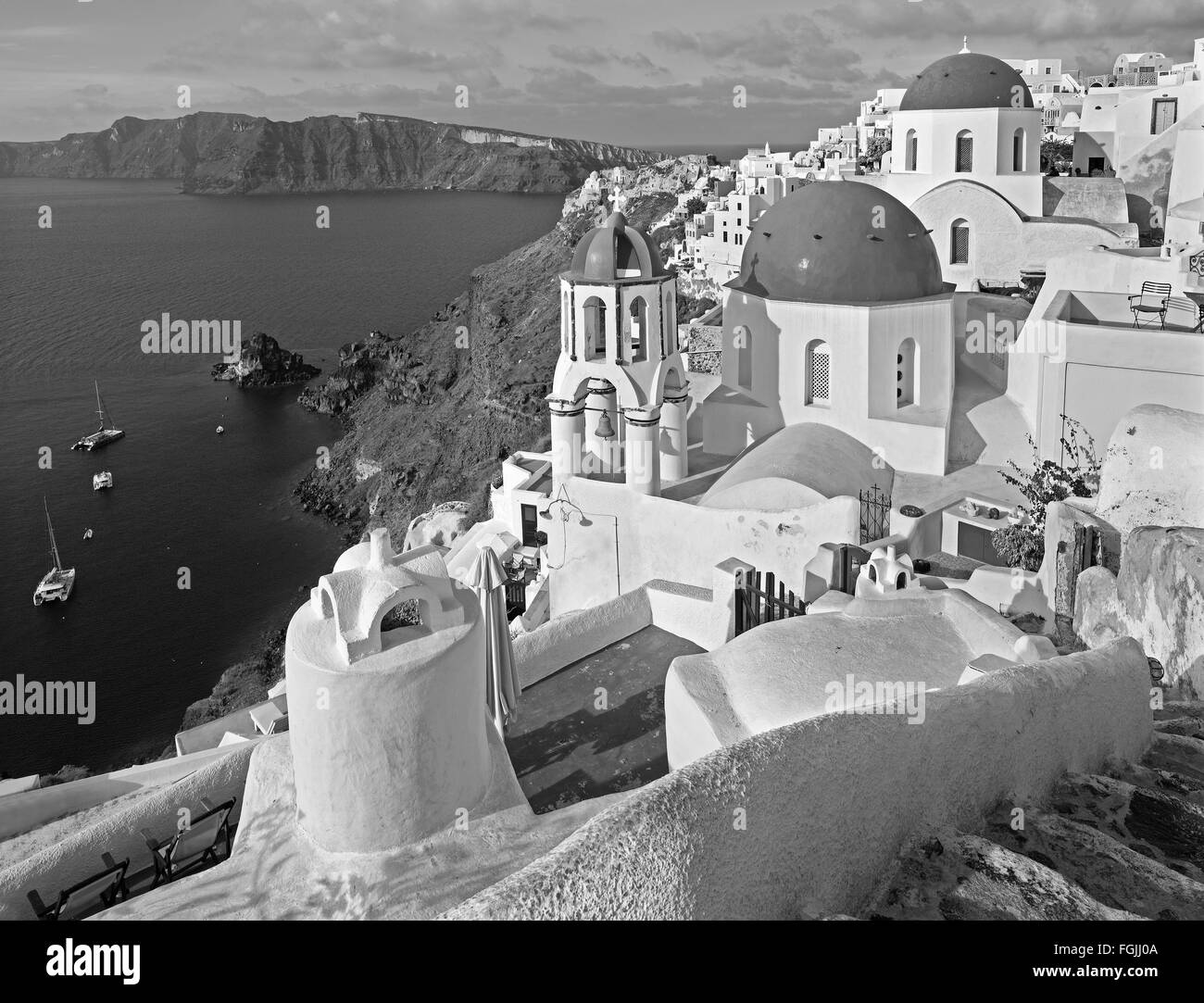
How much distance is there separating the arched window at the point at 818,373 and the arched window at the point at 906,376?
44.3 inches

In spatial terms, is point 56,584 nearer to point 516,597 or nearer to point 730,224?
point 516,597

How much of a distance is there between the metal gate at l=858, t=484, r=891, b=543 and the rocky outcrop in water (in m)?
69.9

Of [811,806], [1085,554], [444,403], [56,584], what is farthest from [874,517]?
[444,403]

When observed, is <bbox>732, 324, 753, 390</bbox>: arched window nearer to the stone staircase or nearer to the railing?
the railing

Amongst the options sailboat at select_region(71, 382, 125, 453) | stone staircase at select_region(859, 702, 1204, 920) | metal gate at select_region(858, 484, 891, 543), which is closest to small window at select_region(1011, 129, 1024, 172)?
metal gate at select_region(858, 484, 891, 543)

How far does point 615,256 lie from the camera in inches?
709

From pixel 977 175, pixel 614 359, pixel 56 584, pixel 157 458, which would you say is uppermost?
pixel 977 175

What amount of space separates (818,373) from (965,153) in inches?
485

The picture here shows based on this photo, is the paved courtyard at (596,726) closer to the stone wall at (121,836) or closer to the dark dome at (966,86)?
the stone wall at (121,836)

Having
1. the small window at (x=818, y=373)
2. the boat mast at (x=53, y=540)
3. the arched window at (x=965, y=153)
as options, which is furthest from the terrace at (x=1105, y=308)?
the boat mast at (x=53, y=540)
